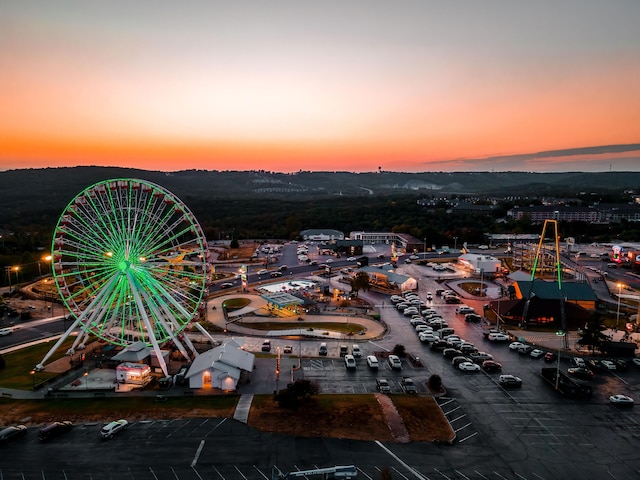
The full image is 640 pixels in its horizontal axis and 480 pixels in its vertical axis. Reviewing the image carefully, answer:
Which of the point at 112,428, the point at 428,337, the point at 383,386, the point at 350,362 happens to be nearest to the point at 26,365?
the point at 112,428

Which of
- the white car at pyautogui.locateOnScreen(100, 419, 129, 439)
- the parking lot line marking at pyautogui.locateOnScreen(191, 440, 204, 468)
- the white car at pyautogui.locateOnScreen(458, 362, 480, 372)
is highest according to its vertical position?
the white car at pyautogui.locateOnScreen(100, 419, 129, 439)

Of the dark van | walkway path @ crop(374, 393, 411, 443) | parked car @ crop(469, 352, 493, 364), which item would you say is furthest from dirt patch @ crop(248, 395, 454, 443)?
the dark van

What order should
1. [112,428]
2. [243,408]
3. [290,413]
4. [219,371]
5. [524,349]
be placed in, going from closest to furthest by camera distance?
[112,428] < [290,413] < [243,408] < [219,371] < [524,349]

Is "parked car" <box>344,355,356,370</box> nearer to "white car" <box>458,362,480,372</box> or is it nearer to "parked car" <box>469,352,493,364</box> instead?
"white car" <box>458,362,480,372</box>

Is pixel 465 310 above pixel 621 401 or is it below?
below

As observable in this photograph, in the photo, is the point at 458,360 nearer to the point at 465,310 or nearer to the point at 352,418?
the point at 352,418

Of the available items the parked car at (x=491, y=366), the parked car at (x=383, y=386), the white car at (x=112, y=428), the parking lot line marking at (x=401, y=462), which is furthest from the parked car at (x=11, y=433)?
the parked car at (x=491, y=366)
